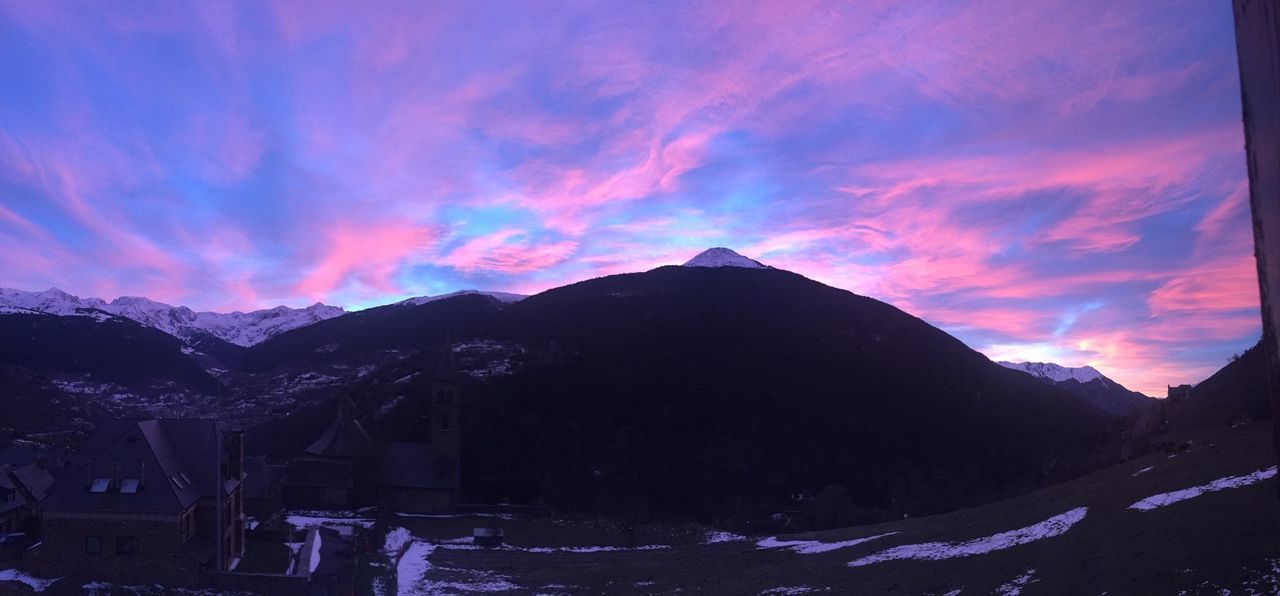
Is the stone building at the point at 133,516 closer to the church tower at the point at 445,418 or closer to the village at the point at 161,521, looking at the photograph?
the village at the point at 161,521

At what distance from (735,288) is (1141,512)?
395ft

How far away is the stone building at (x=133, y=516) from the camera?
3086 centimetres

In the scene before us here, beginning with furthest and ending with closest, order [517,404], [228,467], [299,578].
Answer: [517,404] → [228,467] → [299,578]

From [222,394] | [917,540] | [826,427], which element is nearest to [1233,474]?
[917,540]

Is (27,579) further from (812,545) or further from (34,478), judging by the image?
(812,545)

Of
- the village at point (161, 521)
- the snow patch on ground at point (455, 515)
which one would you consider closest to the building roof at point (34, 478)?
the village at point (161, 521)

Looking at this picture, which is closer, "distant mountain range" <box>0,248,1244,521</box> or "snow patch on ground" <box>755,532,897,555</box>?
"snow patch on ground" <box>755,532,897,555</box>

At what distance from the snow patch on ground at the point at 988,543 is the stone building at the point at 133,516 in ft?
86.1

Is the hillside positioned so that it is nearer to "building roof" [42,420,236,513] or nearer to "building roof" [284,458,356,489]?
"building roof" [284,458,356,489]

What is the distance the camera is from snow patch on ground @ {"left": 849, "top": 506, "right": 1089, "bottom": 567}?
2470 centimetres

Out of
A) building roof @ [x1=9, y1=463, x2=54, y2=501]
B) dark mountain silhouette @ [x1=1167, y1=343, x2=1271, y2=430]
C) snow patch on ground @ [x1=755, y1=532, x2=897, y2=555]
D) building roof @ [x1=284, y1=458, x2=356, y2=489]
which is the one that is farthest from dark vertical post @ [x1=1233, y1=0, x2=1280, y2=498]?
building roof @ [x1=284, y1=458, x2=356, y2=489]

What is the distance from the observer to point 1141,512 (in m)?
22.7

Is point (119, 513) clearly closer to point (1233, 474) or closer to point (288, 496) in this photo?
point (288, 496)

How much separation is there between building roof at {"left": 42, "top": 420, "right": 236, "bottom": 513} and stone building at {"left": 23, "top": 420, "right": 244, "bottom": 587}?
40 mm
